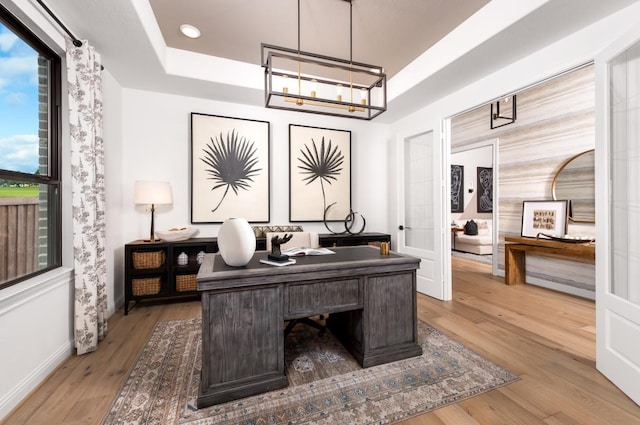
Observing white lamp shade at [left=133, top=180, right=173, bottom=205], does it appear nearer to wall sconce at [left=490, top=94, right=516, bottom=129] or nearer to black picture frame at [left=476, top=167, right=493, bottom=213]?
wall sconce at [left=490, top=94, right=516, bottom=129]

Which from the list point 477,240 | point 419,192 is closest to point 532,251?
point 419,192

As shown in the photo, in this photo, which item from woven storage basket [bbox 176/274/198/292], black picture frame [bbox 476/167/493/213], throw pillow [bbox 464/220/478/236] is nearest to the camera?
woven storage basket [bbox 176/274/198/292]

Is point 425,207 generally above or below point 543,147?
below

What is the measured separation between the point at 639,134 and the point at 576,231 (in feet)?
8.77

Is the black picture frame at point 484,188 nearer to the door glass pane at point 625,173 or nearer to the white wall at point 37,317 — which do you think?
the door glass pane at point 625,173

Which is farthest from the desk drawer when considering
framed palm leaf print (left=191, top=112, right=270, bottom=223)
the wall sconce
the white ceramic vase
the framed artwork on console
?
the wall sconce

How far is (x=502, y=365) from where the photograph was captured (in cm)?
205

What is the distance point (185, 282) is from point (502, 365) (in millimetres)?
3159

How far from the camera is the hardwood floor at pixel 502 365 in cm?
155

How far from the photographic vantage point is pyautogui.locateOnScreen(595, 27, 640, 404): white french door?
5.59 ft

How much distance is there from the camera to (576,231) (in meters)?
3.79

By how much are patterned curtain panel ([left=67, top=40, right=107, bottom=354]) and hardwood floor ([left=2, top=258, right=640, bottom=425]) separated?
0.30 meters

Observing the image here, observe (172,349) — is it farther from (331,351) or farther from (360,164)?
(360,164)

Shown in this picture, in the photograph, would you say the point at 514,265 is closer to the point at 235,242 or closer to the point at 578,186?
the point at 578,186
